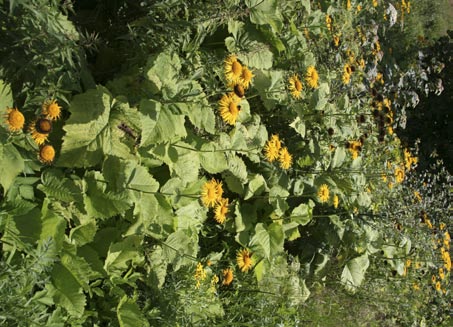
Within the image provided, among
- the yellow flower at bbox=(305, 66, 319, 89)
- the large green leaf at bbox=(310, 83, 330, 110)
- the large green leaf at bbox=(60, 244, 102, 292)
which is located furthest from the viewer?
the large green leaf at bbox=(310, 83, 330, 110)

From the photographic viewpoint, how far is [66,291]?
7.75ft

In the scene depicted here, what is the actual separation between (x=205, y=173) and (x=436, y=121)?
14.2ft

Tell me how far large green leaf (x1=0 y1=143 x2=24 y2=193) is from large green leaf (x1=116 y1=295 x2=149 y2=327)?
0.85 meters

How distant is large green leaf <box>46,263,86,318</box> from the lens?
234cm

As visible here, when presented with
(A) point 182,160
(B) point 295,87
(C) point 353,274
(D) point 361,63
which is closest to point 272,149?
(B) point 295,87

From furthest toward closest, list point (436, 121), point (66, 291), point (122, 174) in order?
point (436, 121), point (122, 174), point (66, 291)

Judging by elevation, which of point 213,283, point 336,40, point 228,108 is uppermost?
point 228,108

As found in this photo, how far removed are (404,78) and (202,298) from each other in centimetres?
361

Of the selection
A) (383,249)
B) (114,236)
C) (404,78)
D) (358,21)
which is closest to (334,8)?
(358,21)

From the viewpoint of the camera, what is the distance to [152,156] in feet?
8.99

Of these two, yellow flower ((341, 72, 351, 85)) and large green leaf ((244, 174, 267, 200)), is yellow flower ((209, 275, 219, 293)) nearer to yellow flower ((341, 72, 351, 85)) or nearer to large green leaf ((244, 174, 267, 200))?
large green leaf ((244, 174, 267, 200))

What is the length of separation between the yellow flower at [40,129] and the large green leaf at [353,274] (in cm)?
279

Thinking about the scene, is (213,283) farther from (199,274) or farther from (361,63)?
(361,63)

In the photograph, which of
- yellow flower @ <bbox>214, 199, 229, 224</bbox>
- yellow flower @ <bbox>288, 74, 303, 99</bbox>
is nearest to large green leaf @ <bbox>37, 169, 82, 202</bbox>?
yellow flower @ <bbox>214, 199, 229, 224</bbox>
